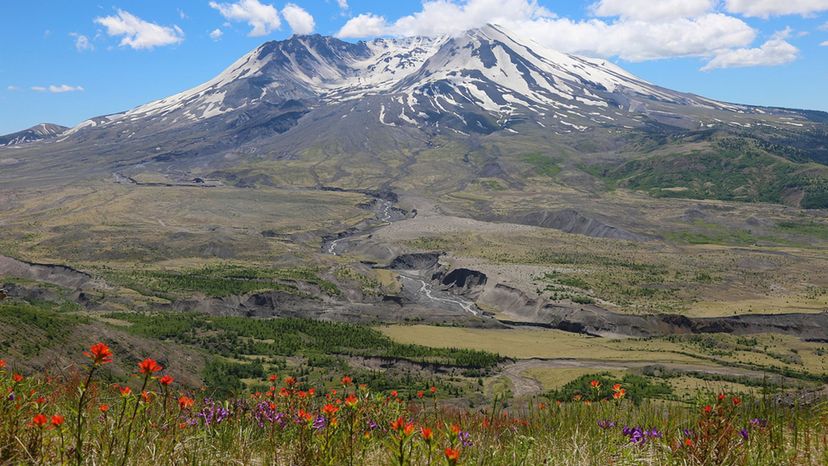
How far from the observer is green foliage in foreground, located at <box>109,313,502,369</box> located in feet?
157

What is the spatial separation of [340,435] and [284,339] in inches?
1964

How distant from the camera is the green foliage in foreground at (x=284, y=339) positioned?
1889 inches

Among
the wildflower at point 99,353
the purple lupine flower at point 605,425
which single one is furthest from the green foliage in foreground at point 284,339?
the wildflower at point 99,353

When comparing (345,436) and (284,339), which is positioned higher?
(345,436)

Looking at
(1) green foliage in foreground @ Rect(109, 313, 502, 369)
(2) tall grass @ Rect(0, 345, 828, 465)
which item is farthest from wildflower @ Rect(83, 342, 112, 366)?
(1) green foliage in foreground @ Rect(109, 313, 502, 369)

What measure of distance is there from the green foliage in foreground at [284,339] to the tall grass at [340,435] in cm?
4226

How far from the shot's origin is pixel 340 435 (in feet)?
14.3

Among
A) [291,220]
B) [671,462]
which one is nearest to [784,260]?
[291,220]

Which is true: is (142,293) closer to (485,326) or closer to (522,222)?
(485,326)

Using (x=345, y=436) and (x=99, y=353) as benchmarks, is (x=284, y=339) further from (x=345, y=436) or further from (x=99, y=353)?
(x=99, y=353)

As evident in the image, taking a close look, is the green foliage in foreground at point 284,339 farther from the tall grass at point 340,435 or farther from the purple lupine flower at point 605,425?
the purple lupine flower at point 605,425

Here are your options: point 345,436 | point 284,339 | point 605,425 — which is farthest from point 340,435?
point 284,339

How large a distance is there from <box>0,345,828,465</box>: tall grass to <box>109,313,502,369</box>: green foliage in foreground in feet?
139

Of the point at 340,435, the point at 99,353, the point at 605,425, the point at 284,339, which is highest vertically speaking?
the point at 99,353
